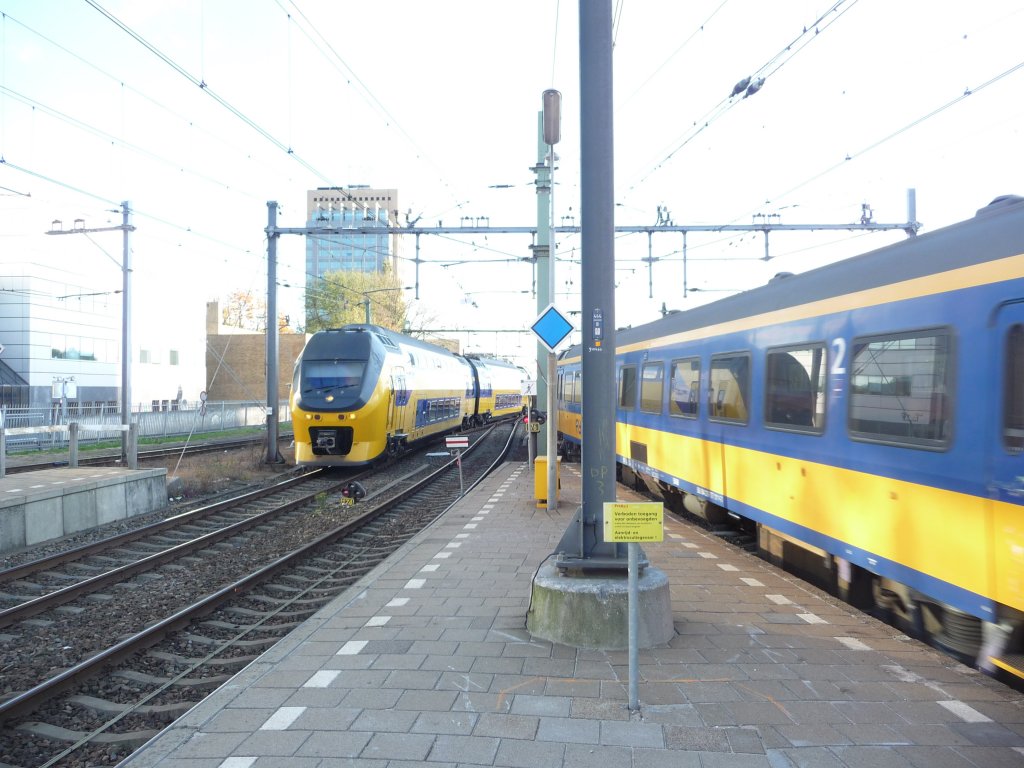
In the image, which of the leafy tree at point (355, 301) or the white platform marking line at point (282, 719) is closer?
the white platform marking line at point (282, 719)

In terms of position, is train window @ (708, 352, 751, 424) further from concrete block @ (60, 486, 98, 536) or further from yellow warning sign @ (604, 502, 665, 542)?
concrete block @ (60, 486, 98, 536)

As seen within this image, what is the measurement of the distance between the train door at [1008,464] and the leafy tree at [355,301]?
45889 mm

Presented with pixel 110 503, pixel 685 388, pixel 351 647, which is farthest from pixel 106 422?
pixel 351 647

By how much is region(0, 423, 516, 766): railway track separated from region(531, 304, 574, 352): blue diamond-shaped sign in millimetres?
3477

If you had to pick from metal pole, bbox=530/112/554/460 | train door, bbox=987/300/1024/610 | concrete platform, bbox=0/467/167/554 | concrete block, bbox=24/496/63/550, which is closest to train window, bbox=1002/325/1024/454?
train door, bbox=987/300/1024/610

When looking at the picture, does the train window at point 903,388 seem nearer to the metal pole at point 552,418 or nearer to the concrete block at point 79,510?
the metal pole at point 552,418

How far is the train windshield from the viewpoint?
1678 cm

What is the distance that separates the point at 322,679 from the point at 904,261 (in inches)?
202

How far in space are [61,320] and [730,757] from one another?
37.5 m

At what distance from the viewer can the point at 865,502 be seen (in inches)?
229

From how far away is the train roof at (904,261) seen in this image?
15.2ft

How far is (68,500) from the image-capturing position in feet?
35.8

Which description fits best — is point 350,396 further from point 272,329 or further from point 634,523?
point 634,523

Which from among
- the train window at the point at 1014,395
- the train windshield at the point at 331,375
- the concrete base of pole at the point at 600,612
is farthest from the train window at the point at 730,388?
the train windshield at the point at 331,375
